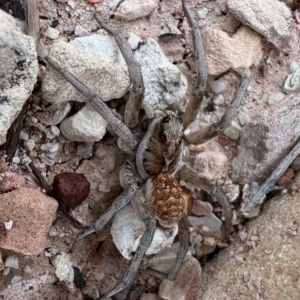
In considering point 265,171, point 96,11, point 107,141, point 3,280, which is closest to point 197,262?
point 265,171

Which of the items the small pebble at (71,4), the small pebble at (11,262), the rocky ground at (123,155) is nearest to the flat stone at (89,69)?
the rocky ground at (123,155)

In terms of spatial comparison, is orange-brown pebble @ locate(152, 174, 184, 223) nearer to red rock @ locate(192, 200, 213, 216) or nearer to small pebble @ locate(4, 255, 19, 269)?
red rock @ locate(192, 200, 213, 216)

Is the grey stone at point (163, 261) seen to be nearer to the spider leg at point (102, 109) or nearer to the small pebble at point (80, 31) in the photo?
the spider leg at point (102, 109)

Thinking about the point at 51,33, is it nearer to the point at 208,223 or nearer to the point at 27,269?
the point at 27,269

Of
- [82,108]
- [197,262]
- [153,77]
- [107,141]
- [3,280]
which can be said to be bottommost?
[3,280]

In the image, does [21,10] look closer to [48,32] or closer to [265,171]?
[48,32]

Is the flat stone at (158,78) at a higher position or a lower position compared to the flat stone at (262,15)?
lower
